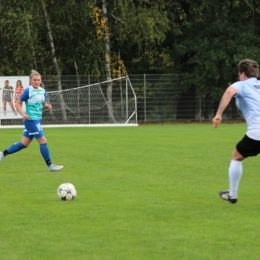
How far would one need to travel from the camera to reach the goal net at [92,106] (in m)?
33.9

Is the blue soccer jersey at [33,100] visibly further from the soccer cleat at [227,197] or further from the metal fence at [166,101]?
the metal fence at [166,101]

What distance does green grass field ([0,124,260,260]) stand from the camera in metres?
6.68

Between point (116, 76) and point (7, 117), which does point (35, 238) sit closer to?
point (7, 117)

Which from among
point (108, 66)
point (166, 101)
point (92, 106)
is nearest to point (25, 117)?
point (92, 106)

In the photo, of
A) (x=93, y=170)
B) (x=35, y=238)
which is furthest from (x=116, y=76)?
(x=35, y=238)

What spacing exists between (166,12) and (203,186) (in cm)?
2676

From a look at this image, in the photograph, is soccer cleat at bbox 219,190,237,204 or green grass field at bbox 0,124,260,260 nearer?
green grass field at bbox 0,124,260,260

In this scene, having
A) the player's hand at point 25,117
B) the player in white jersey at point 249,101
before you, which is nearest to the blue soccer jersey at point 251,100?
the player in white jersey at point 249,101

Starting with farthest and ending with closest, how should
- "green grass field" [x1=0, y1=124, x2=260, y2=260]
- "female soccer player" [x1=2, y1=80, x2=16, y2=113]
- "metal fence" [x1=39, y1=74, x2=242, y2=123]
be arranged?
"metal fence" [x1=39, y1=74, x2=242, y2=123], "female soccer player" [x1=2, y1=80, x2=16, y2=113], "green grass field" [x1=0, y1=124, x2=260, y2=260]

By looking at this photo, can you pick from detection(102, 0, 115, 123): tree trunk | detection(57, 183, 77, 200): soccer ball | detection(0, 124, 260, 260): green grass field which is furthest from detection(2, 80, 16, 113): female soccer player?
detection(57, 183, 77, 200): soccer ball

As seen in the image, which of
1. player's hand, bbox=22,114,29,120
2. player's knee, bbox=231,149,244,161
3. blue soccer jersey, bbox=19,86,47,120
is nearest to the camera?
player's knee, bbox=231,149,244,161

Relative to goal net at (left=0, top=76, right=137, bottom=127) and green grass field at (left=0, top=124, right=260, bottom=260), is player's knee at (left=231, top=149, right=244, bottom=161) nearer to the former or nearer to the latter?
green grass field at (left=0, top=124, right=260, bottom=260)

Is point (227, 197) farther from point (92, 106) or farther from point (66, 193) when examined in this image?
point (92, 106)

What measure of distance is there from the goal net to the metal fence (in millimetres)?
840
